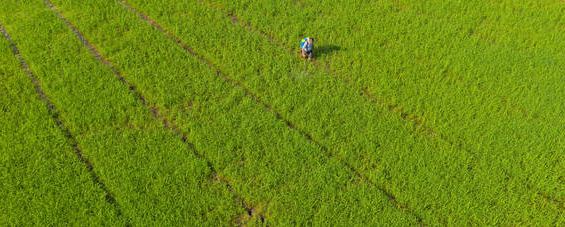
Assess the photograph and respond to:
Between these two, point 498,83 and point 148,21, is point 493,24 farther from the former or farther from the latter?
point 148,21

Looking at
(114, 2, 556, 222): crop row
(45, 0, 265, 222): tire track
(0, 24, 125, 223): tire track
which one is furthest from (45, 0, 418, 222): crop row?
(0, 24, 125, 223): tire track

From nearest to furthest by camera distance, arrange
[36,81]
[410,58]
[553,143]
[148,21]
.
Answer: [553,143]
[36,81]
[410,58]
[148,21]

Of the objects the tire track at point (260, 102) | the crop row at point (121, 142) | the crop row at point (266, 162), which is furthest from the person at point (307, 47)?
the crop row at point (121, 142)

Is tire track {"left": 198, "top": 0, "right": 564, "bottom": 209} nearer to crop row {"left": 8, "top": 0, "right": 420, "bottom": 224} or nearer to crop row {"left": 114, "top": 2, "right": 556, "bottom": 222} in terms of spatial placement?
crop row {"left": 114, "top": 2, "right": 556, "bottom": 222}

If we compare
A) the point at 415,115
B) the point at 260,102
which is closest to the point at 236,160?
the point at 260,102

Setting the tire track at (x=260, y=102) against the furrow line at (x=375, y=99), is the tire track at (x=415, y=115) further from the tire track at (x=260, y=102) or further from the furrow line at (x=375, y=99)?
the tire track at (x=260, y=102)

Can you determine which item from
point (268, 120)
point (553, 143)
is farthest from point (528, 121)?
point (268, 120)
